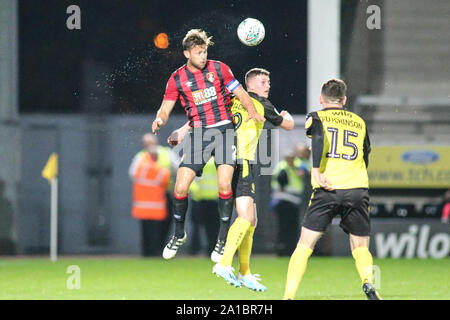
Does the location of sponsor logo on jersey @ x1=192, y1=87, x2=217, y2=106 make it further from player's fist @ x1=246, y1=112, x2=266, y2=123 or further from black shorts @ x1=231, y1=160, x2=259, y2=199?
black shorts @ x1=231, y1=160, x2=259, y2=199

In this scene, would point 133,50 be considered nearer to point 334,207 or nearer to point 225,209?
point 225,209

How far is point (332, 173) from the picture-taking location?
23.9 ft

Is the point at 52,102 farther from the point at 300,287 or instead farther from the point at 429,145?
the point at 300,287

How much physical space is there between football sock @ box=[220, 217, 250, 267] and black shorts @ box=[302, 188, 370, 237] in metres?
1.04

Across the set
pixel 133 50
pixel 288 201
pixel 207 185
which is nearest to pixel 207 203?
pixel 207 185

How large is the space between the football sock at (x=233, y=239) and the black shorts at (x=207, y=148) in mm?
545

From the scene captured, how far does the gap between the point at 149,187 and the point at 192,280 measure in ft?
14.5

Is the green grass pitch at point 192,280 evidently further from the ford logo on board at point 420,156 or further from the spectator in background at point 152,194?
the ford logo on board at point 420,156

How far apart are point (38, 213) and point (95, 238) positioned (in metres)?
1.11

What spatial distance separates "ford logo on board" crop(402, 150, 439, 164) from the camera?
1544 centimetres

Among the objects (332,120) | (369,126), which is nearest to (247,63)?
(332,120)

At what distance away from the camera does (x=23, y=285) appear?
1012cm
